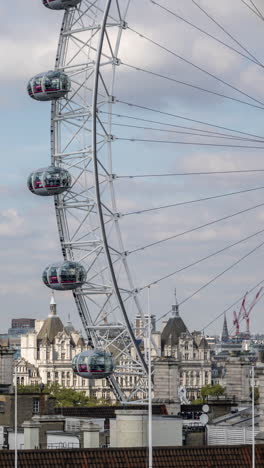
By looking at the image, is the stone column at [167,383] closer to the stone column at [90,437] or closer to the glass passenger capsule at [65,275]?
the glass passenger capsule at [65,275]

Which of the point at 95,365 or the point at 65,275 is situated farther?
the point at 65,275

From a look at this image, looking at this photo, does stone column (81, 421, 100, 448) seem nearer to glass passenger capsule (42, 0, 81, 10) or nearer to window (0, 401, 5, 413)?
window (0, 401, 5, 413)

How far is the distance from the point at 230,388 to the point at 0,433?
26888 mm

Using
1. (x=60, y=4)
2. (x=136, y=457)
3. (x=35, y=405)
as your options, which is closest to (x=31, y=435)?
(x=136, y=457)

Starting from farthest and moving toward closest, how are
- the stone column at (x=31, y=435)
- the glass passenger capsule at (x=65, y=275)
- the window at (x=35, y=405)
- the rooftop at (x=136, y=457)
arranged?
1. the glass passenger capsule at (x=65, y=275)
2. the window at (x=35, y=405)
3. the stone column at (x=31, y=435)
4. the rooftop at (x=136, y=457)

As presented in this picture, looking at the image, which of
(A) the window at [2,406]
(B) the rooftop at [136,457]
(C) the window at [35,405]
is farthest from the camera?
(C) the window at [35,405]

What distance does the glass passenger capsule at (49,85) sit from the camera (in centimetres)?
10544

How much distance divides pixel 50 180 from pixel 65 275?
6232 millimetres

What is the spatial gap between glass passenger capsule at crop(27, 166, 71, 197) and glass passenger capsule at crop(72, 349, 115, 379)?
1007 cm

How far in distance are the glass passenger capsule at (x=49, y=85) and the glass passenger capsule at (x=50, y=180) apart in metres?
4.41

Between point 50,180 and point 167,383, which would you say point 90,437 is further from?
point 167,383

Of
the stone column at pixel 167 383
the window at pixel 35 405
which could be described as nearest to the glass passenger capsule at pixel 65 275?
the stone column at pixel 167 383

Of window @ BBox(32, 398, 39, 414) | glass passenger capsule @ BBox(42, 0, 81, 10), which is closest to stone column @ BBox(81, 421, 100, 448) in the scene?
window @ BBox(32, 398, 39, 414)

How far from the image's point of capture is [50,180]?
10519 cm
